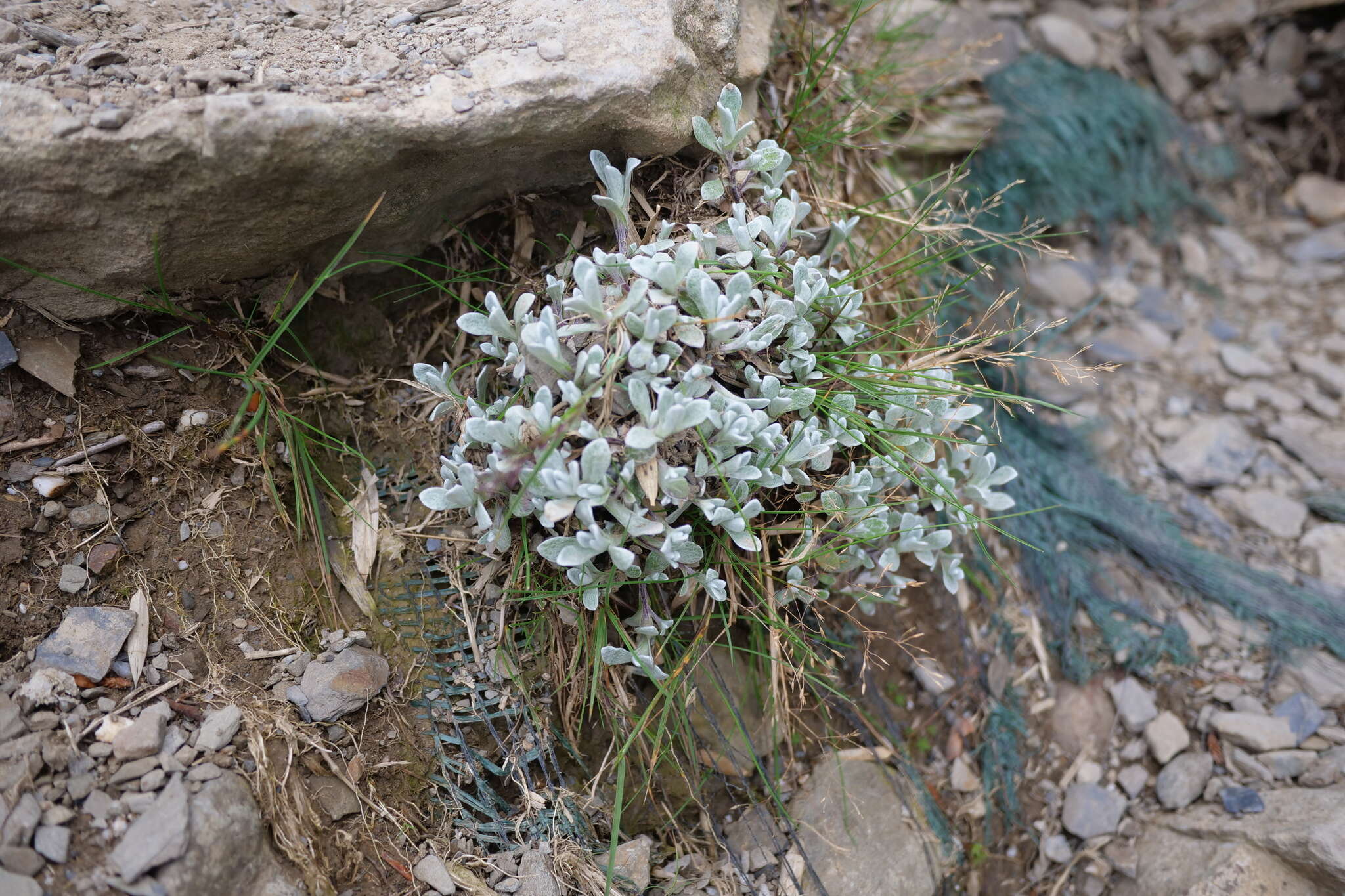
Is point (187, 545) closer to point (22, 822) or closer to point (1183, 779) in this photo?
point (22, 822)

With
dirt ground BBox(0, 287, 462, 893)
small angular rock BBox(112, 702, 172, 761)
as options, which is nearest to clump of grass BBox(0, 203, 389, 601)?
dirt ground BBox(0, 287, 462, 893)

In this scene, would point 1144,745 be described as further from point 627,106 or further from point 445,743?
point 627,106

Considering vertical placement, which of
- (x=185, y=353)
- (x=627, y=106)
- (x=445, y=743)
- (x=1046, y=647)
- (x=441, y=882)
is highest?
(x=627, y=106)

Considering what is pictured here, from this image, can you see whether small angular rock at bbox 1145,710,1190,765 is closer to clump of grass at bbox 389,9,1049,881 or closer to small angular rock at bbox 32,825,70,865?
clump of grass at bbox 389,9,1049,881

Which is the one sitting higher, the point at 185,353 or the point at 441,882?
the point at 185,353

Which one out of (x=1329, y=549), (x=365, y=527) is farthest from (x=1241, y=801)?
(x=365, y=527)

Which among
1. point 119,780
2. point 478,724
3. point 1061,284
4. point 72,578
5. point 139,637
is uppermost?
point 72,578

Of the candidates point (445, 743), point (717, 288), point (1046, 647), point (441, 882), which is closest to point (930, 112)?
point (717, 288)

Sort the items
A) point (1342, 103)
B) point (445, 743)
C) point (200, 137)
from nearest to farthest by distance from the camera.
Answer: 1. point (200, 137)
2. point (445, 743)
3. point (1342, 103)
